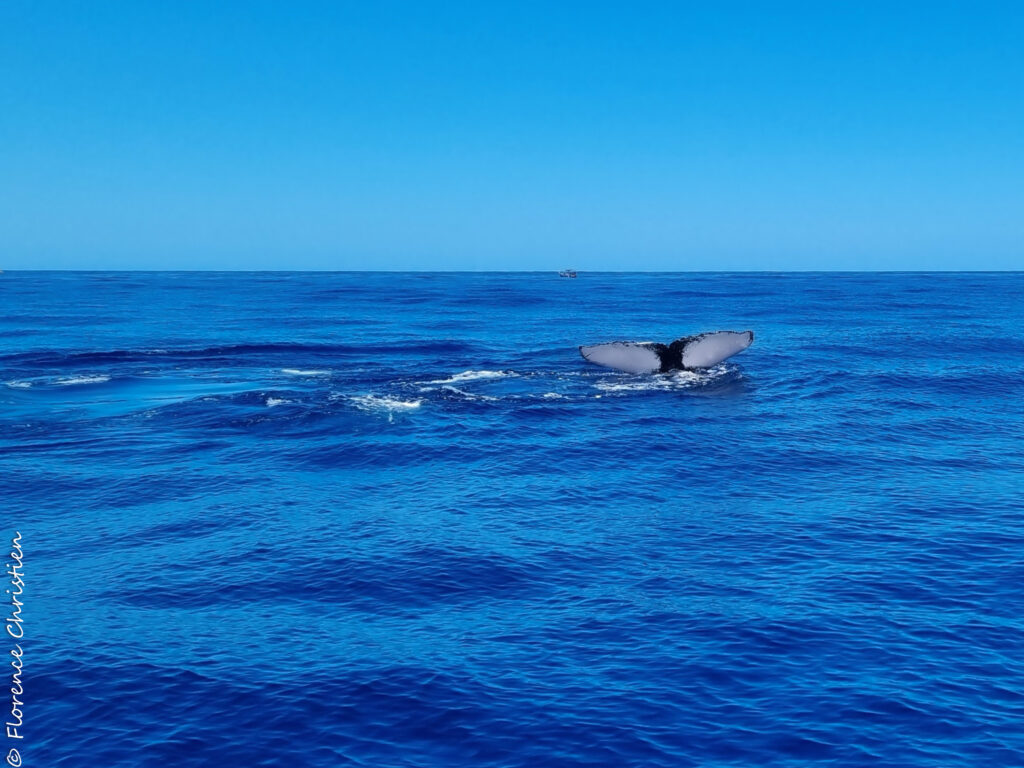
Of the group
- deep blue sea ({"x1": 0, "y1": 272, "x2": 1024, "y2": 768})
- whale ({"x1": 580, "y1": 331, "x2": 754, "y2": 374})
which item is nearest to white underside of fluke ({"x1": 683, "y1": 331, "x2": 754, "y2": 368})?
whale ({"x1": 580, "y1": 331, "x2": 754, "y2": 374})

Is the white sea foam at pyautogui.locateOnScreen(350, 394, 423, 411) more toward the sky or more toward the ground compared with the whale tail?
more toward the ground

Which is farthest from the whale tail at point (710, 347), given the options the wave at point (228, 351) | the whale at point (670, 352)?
the wave at point (228, 351)

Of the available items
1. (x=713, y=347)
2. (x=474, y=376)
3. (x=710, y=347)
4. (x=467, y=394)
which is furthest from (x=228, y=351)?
(x=713, y=347)

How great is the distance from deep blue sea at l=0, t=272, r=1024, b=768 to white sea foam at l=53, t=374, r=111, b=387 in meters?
1.68

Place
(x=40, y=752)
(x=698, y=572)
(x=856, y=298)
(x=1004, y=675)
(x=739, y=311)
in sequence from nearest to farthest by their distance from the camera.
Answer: (x=40, y=752) < (x=1004, y=675) < (x=698, y=572) < (x=739, y=311) < (x=856, y=298)

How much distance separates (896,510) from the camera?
78.7ft

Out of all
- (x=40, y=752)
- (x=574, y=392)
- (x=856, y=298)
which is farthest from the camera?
(x=856, y=298)

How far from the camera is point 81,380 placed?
1866 inches

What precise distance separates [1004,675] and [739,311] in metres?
87.4

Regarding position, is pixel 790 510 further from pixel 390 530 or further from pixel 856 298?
pixel 856 298

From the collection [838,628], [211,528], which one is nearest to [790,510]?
[838,628]

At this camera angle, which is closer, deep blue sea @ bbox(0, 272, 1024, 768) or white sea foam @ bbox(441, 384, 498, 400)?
deep blue sea @ bbox(0, 272, 1024, 768)

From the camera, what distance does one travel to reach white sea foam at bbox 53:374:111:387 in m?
46.4

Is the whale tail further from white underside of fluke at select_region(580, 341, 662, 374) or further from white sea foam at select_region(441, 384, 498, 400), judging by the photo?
white sea foam at select_region(441, 384, 498, 400)
